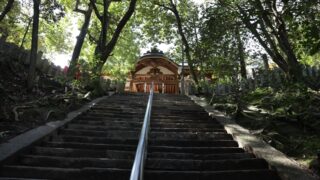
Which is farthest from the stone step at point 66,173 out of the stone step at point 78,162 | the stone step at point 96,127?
the stone step at point 96,127

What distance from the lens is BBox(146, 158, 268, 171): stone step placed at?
5.64 m

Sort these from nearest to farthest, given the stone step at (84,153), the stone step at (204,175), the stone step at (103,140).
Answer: the stone step at (204,175)
the stone step at (84,153)
the stone step at (103,140)

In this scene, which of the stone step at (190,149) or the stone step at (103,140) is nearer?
the stone step at (190,149)

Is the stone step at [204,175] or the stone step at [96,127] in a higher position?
the stone step at [96,127]

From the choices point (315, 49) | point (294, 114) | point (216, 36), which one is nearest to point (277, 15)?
point (216, 36)

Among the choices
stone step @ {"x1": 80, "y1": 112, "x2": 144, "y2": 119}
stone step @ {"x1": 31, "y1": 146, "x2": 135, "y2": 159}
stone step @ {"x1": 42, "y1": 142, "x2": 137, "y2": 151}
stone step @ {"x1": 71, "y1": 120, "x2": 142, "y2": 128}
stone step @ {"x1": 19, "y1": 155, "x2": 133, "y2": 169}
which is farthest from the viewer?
stone step @ {"x1": 80, "y1": 112, "x2": 144, "y2": 119}

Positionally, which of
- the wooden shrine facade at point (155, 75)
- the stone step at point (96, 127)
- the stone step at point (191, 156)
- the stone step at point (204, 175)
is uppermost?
the wooden shrine facade at point (155, 75)

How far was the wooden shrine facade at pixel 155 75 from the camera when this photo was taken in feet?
85.8

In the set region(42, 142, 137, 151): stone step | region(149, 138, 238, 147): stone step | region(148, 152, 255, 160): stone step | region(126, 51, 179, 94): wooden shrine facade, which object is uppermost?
region(126, 51, 179, 94): wooden shrine facade

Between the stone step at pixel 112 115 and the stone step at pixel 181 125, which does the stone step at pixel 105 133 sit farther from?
the stone step at pixel 112 115

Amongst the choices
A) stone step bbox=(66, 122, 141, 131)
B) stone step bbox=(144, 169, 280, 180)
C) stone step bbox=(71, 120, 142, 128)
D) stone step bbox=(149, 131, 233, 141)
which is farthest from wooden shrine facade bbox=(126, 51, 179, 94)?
stone step bbox=(144, 169, 280, 180)

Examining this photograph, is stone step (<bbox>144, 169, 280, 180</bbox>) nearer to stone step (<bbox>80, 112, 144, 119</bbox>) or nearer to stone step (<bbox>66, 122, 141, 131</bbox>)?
stone step (<bbox>66, 122, 141, 131</bbox>)

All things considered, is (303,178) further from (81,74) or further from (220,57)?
(81,74)

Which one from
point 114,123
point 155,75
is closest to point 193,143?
point 114,123
